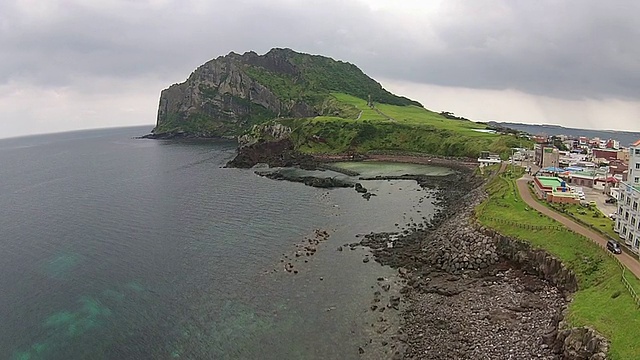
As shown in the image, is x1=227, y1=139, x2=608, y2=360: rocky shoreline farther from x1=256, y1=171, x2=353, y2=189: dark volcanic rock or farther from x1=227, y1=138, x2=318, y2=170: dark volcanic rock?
x1=227, y1=138, x2=318, y2=170: dark volcanic rock

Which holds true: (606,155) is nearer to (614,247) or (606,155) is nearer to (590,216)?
(590,216)

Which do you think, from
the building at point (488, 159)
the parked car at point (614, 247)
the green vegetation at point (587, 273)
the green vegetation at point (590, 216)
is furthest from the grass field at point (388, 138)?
the parked car at point (614, 247)

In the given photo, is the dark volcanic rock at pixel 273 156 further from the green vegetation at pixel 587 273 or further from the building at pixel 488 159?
the green vegetation at pixel 587 273

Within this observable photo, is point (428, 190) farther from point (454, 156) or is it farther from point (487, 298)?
point (487, 298)

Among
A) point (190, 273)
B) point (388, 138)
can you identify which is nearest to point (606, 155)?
point (388, 138)

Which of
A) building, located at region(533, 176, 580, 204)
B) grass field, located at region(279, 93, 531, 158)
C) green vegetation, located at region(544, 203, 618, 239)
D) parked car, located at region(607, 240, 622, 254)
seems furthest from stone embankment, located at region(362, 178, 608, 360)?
grass field, located at region(279, 93, 531, 158)
